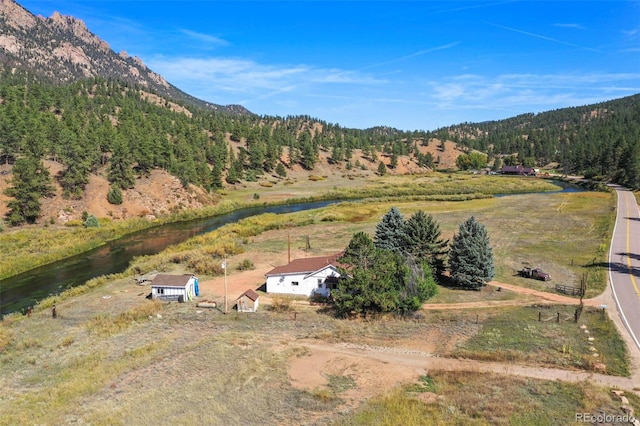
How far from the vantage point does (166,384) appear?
74.7 ft

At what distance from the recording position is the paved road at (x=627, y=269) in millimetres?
31312

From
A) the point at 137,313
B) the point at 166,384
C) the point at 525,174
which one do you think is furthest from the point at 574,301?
the point at 525,174

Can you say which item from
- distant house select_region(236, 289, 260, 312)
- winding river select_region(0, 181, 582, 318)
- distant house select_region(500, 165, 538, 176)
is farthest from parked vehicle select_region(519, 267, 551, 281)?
distant house select_region(500, 165, 538, 176)

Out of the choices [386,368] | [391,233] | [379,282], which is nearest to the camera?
[386,368]

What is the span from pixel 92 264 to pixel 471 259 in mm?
46834

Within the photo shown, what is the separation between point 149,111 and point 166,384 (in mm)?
163176

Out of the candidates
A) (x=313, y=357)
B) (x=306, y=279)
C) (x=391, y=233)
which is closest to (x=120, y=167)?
(x=306, y=279)

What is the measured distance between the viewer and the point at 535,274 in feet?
139

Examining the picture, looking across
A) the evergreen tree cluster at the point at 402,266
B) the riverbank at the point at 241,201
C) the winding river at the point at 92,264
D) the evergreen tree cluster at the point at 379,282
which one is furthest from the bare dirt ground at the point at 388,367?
the riverbank at the point at 241,201

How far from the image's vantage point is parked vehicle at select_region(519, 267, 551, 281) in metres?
41.4
